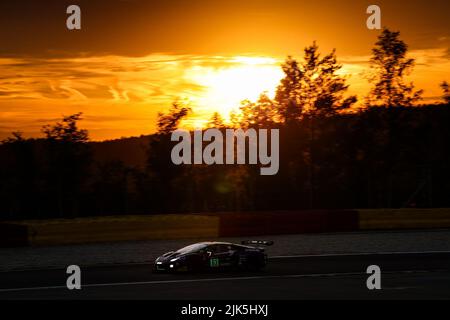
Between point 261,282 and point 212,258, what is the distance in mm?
2356

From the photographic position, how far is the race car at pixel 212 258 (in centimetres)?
1827

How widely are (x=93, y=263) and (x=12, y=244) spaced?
4.89 metres

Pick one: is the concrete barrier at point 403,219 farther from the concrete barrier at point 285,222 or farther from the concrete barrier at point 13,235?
the concrete barrier at point 13,235

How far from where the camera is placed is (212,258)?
1888cm

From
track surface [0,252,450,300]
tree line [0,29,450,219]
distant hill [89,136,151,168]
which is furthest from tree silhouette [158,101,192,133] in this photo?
distant hill [89,136,151,168]

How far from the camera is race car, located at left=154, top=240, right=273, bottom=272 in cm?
1827

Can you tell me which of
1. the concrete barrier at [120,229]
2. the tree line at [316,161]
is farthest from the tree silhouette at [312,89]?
the concrete barrier at [120,229]

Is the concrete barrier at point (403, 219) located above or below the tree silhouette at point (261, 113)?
below

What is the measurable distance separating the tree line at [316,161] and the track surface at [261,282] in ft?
61.5

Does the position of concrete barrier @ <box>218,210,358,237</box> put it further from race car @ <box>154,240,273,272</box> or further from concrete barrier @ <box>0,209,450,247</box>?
race car @ <box>154,240,273,272</box>

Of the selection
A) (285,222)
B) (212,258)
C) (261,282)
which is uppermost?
(285,222)
